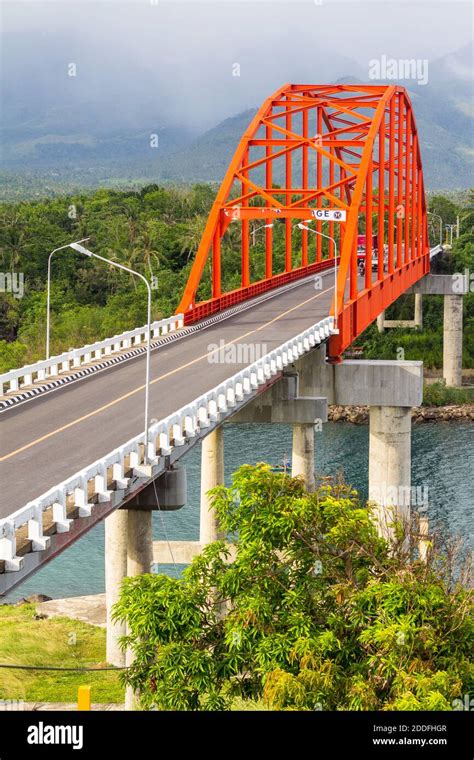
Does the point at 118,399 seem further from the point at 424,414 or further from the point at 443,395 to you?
the point at 443,395

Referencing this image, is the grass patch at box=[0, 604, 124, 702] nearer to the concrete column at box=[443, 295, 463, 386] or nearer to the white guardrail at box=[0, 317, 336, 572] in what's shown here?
the white guardrail at box=[0, 317, 336, 572]

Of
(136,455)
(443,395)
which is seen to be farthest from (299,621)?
(443,395)

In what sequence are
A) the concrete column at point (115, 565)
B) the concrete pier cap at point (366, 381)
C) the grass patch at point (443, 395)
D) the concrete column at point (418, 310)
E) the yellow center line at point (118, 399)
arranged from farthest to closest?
the concrete column at point (418, 310)
the grass patch at point (443, 395)
the concrete pier cap at point (366, 381)
the concrete column at point (115, 565)
the yellow center line at point (118, 399)

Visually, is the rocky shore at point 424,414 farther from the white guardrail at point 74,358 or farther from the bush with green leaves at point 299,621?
the bush with green leaves at point 299,621

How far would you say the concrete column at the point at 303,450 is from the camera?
182 ft

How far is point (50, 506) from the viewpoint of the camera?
24.6 metres

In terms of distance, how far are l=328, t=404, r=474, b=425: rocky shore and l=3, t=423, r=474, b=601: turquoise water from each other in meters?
1.58

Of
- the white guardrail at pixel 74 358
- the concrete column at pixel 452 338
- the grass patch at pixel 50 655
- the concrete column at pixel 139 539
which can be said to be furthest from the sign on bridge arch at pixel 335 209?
the concrete column at pixel 139 539

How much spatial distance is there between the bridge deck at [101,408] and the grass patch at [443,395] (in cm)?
4845

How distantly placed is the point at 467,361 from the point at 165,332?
66578 millimetres

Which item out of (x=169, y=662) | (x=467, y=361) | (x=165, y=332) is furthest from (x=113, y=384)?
(x=467, y=361)

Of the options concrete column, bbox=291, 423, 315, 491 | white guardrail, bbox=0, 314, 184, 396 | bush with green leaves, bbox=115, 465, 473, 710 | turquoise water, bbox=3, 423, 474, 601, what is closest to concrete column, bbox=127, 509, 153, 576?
white guardrail, bbox=0, 314, 184, 396

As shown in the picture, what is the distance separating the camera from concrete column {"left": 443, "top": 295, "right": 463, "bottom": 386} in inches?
4195
